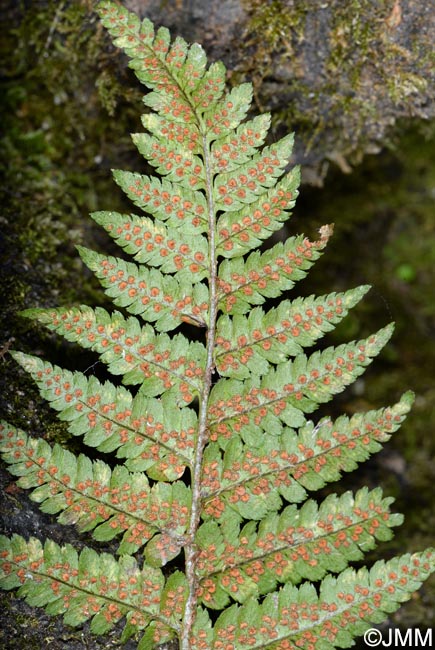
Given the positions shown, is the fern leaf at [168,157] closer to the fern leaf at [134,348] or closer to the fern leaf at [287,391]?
the fern leaf at [134,348]

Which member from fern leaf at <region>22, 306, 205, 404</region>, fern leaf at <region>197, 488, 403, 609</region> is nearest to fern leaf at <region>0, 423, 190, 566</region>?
fern leaf at <region>197, 488, 403, 609</region>

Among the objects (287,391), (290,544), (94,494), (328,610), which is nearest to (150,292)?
(287,391)

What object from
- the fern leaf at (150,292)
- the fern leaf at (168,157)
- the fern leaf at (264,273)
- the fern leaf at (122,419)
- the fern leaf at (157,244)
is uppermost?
the fern leaf at (168,157)

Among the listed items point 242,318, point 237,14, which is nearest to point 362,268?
point 237,14

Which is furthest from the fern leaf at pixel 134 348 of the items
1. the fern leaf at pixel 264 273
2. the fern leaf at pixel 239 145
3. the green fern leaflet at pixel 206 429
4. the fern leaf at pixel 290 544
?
the fern leaf at pixel 239 145

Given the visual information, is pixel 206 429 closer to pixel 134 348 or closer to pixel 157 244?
pixel 134 348

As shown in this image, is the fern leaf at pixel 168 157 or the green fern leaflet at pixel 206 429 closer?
the green fern leaflet at pixel 206 429
